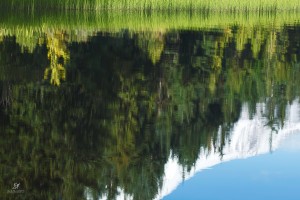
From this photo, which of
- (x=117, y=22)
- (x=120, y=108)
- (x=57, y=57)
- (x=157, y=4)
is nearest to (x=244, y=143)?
(x=120, y=108)

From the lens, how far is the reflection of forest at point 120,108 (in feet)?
33.0

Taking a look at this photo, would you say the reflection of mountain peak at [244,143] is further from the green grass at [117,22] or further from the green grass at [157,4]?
the green grass at [157,4]

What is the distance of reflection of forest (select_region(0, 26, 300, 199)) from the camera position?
10070 millimetres

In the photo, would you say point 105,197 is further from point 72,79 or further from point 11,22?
point 11,22

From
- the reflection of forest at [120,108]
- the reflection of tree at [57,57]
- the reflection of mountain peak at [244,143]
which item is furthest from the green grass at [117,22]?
the reflection of mountain peak at [244,143]

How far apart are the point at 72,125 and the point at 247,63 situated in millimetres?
11342

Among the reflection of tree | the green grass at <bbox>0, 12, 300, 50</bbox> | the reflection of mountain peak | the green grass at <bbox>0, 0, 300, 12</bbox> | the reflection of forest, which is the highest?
the green grass at <bbox>0, 0, 300, 12</bbox>

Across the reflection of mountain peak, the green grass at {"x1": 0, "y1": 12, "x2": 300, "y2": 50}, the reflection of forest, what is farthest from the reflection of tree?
the reflection of mountain peak

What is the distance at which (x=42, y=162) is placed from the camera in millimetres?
10383

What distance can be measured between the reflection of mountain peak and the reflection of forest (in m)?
0.16

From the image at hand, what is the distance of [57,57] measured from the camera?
21.4 m

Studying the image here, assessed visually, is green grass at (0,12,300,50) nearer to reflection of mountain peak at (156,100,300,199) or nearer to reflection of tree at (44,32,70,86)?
reflection of tree at (44,32,70,86)

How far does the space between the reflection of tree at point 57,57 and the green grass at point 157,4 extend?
11.4m

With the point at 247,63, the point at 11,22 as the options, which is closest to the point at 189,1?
the point at 11,22
